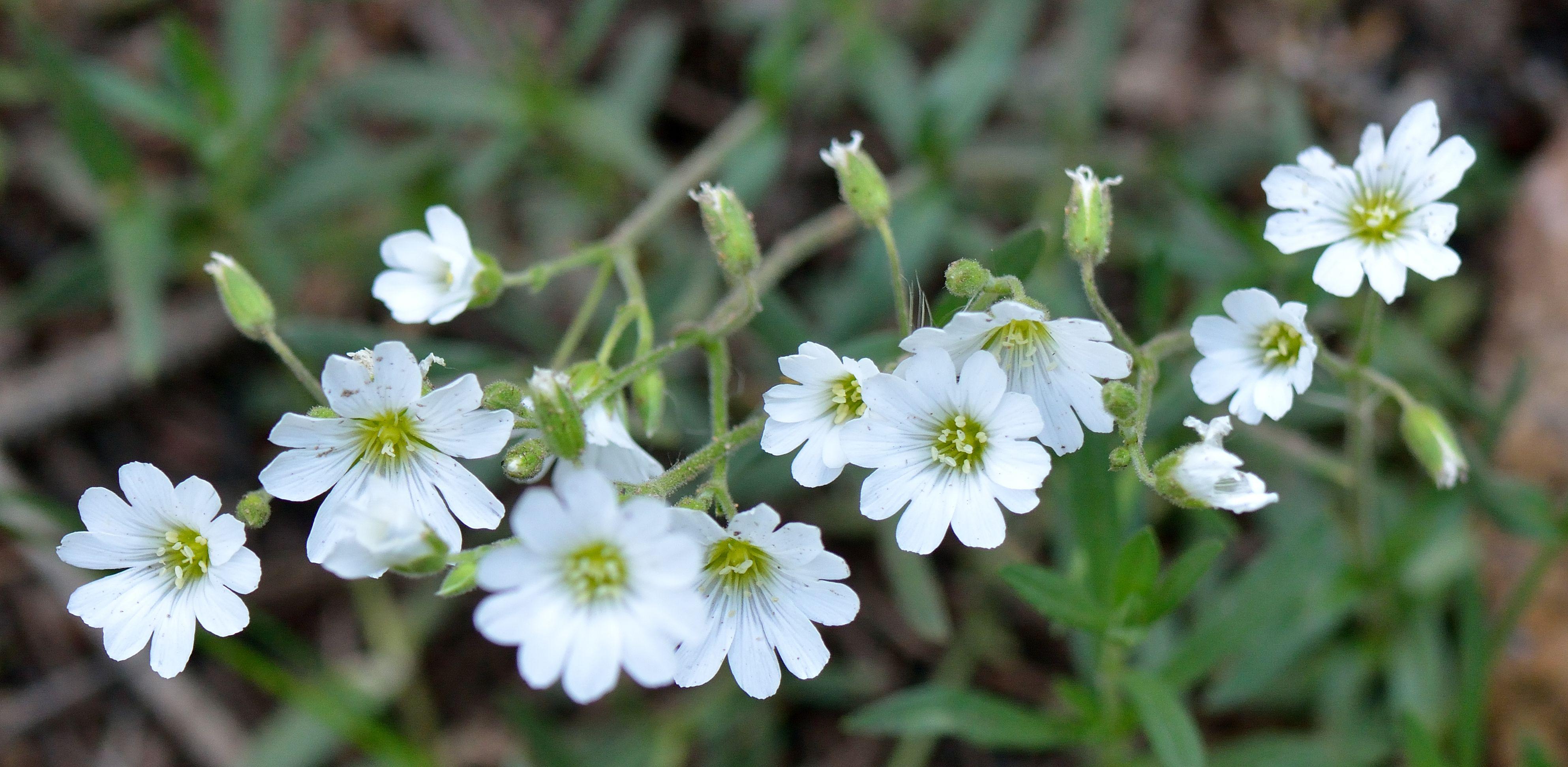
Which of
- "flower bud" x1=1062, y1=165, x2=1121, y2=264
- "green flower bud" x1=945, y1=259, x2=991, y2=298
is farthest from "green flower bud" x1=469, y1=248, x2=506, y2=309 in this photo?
"flower bud" x1=1062, y1=165, x2=1121, y2=264

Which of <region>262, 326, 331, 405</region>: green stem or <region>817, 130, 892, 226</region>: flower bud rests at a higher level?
<region>817, 130, 892, 226</region>: flower bud

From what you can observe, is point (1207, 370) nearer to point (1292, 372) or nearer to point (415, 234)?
point (1292, 372)

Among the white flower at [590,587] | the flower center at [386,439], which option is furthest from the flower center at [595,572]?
the flower center at [386,439]

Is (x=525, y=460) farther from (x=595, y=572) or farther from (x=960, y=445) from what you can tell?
(x=960, y=445)

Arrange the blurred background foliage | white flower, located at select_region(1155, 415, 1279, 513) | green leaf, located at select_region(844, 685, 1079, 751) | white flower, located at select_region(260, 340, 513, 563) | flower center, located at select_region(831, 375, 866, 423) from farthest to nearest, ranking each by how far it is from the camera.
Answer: the blurred background foliage, green leaf, located at select_region(844, 685, 1079, 751), flower center, located at select_region(831, 375, 866, 423), white flower, located at select_region(260, 340, 513, 563), white flower, located at select_region(1155, 415, 1279, 513)

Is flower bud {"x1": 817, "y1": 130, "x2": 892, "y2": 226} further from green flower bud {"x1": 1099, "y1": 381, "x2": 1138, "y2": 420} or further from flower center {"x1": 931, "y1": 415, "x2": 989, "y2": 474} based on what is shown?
green flower bud {"x1": 1099, "y1": 381, "x2": 1138, "y2": 420}

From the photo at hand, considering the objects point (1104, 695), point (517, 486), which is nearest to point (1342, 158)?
point (1104, 695)
